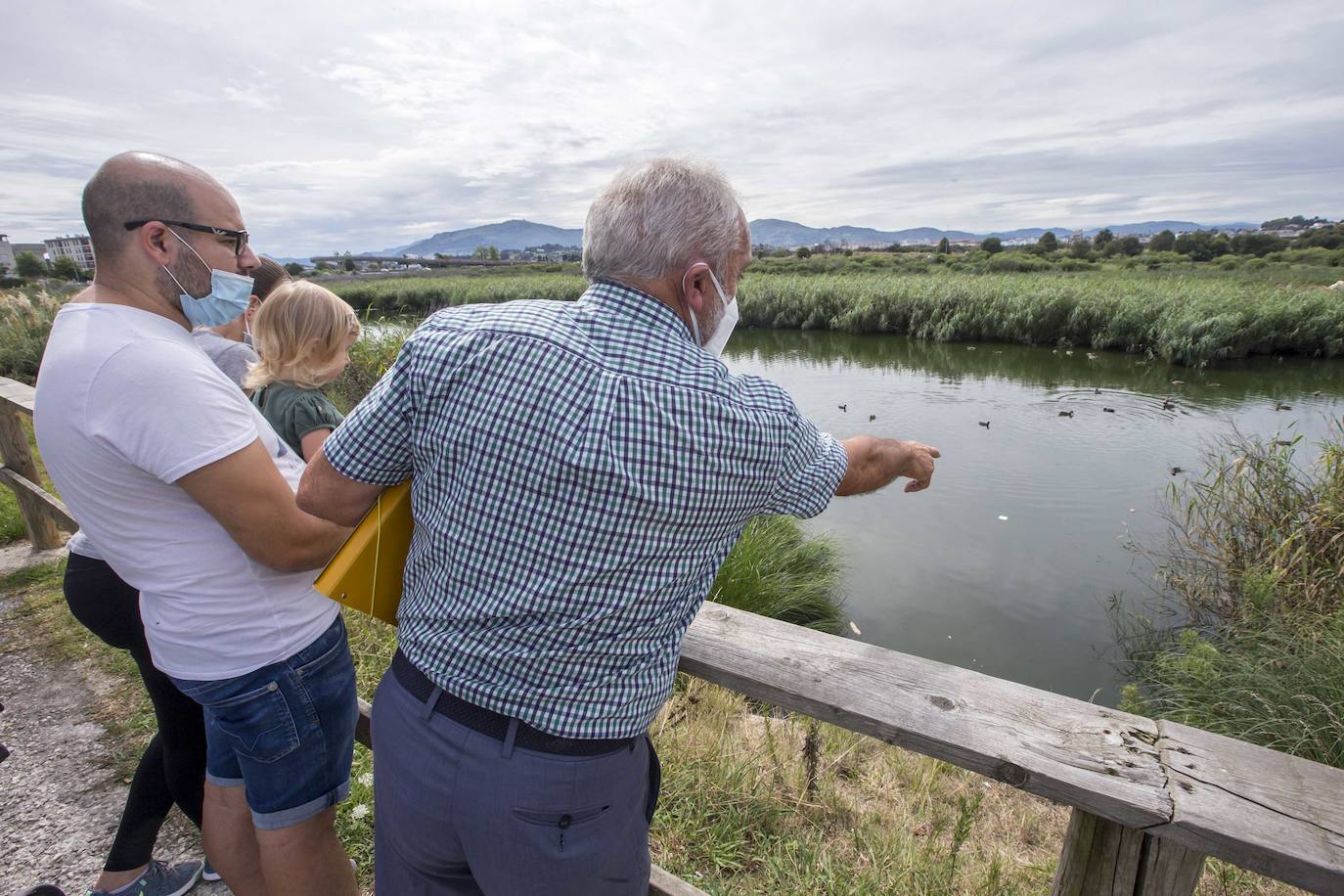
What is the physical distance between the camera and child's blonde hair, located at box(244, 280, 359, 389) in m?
1.89

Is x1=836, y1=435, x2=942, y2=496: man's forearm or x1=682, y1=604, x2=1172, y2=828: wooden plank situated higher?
Answer: x1=836, y1=435, x2=942, y2=496: man's forearm

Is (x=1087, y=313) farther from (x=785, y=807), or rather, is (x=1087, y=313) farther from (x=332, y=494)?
(x=332, y=494)

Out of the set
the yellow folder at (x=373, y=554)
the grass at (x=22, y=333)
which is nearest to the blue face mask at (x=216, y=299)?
the yellow folder at (x=373, y=554)

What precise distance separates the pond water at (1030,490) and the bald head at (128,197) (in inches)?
198

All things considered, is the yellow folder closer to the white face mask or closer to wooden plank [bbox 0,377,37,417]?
the white face mask

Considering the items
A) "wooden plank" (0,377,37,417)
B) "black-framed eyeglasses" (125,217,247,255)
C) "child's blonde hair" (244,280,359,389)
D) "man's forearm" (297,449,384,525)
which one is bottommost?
"wooden plank" (0,377,37,417)

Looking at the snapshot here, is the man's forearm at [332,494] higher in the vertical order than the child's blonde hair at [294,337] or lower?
lower

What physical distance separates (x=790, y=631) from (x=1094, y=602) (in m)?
5.41

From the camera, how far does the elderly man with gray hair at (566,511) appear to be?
94 centimetres

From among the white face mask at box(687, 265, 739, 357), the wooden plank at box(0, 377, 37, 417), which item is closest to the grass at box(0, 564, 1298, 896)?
the wooden plank at box(0, 377, 37, 417)

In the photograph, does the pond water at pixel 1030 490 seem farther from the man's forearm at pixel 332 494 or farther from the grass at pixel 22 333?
the grass at pixel 22 333

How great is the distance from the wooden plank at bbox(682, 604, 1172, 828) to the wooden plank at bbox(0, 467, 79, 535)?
3.72m

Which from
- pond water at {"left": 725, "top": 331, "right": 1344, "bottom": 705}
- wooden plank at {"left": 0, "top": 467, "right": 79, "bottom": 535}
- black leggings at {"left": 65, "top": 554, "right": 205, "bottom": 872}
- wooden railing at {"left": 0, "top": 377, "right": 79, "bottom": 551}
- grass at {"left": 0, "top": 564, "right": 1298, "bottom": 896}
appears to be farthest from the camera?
pond water at {"left": 725, "top": 331, "right": 1344, "bottom": 705}

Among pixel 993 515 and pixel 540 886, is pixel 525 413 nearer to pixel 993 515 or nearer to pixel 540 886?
pixel 540 886
